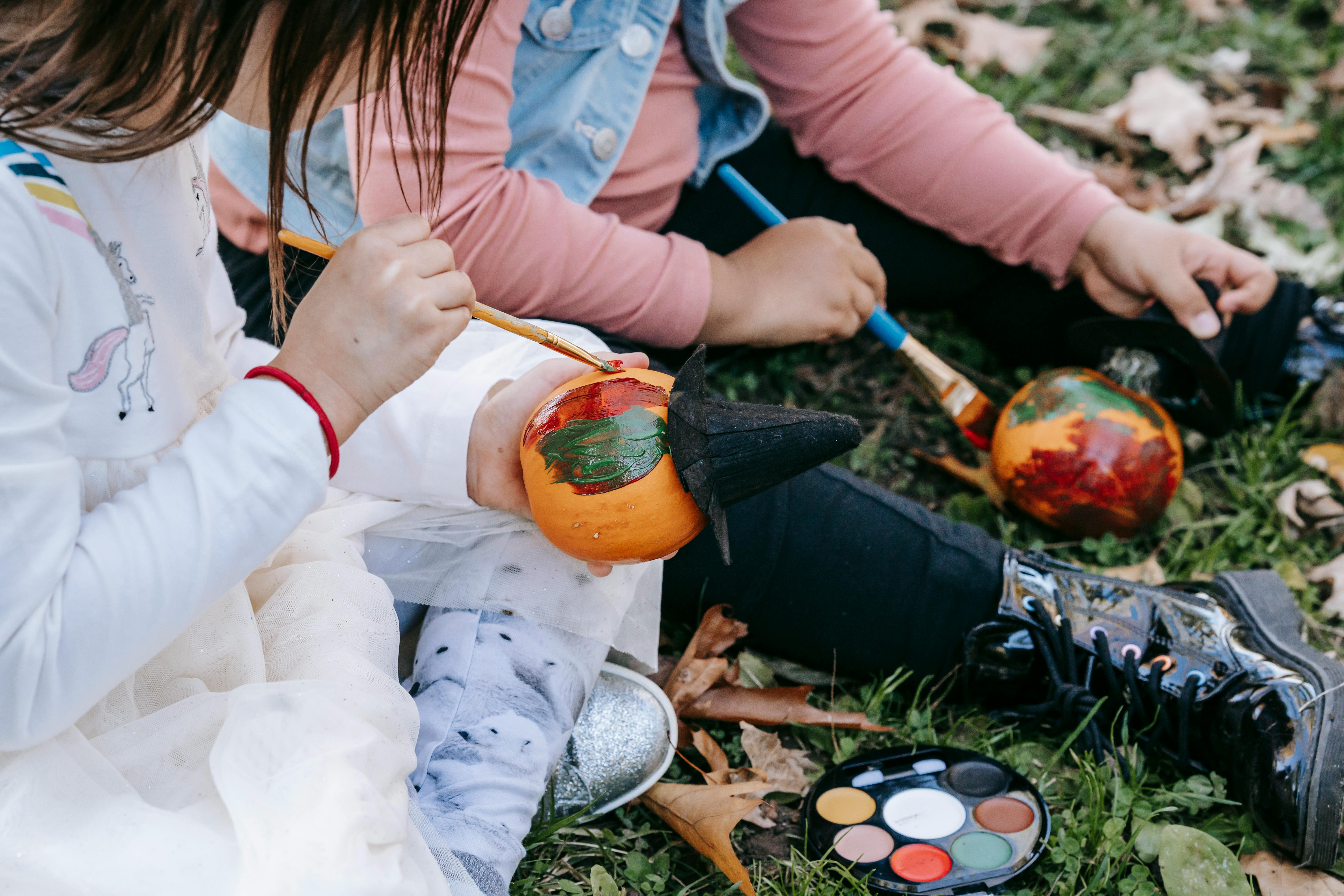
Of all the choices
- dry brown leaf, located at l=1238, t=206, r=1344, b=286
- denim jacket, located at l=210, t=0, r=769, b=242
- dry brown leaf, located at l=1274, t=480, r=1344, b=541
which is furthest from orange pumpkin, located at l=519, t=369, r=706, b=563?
dry brown leaf, located at l=1238, t=206, r=1344, b=286

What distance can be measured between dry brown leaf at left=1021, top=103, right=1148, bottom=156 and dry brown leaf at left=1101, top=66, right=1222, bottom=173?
0.09 ft

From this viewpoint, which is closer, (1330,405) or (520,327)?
(520,327)

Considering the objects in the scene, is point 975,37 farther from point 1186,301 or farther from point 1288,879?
point 1288,879

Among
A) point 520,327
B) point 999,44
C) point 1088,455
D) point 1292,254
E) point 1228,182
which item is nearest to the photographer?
point 520,327

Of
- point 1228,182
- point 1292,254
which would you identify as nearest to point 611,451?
point 1292,254

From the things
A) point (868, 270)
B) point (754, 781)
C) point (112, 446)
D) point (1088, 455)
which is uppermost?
point (112, 446)

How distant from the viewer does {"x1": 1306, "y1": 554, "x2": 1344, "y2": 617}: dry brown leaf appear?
1561mm

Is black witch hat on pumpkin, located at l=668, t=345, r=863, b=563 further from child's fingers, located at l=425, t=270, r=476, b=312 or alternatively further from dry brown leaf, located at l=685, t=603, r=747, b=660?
dry brown leaf, located at l=685, t=603, r=747, b=660

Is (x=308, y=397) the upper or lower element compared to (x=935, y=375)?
upper

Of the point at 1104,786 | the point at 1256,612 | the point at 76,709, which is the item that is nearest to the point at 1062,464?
the point at 1256,612

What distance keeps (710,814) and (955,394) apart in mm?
841

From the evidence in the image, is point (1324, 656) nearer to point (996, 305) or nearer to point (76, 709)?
point (996, 305)

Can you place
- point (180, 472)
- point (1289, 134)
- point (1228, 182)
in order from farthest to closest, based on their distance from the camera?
point (1289, 134), point (1228, 182), point (180, 472)

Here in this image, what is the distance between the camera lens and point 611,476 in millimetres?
1064
